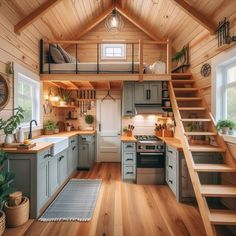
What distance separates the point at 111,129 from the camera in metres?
A: 5.69

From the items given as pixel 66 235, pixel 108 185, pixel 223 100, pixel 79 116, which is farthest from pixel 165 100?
pixel 66 235

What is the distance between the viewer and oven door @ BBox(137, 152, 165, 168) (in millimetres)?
3934

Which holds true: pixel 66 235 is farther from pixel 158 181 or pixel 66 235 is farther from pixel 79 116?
pixel 79 116

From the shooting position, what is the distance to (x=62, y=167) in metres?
3.59

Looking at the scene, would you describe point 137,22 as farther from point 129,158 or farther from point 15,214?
point 15,214

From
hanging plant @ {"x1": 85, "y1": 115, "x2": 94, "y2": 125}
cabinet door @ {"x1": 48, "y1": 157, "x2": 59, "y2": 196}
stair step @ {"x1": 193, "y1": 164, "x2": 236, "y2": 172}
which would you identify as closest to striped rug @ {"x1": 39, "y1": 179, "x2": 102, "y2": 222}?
cabinet door @ {"x1": 48, "y1": 157, "x2": 59, "y2": 196}

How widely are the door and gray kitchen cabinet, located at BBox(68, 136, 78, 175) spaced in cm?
109

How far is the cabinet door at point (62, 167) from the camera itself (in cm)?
347

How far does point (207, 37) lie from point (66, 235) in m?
3.94

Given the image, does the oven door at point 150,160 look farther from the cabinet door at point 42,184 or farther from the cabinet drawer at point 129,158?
the cabinet door at point 42,184

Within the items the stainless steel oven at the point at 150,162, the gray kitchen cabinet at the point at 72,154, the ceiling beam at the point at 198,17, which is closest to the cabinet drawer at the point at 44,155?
the gray kitchen cabinet at the point at 72,154

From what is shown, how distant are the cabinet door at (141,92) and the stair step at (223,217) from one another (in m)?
2.59

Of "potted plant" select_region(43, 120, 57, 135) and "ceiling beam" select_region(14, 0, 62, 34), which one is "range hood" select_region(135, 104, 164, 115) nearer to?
"potted plant" select_region(43, 120, 57, 135)

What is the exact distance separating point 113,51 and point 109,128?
244cm
